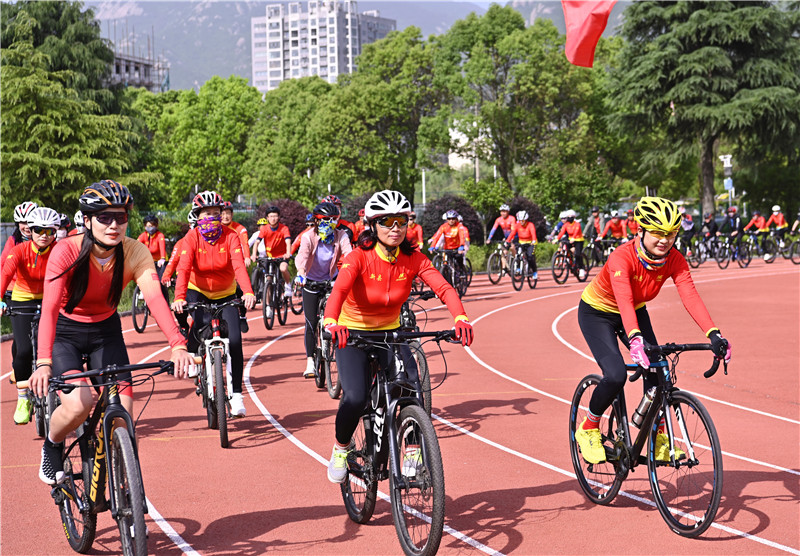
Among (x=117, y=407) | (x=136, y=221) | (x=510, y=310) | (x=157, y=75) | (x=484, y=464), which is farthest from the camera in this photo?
(x=157, y=75)

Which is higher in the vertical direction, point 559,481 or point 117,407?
point 117,407

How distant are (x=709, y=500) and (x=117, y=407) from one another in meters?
3.46

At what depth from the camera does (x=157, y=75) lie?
179 metres

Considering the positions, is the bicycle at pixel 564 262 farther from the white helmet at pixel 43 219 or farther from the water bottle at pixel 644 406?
the water bottle at pixel 644 406

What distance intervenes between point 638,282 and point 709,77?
151 feet

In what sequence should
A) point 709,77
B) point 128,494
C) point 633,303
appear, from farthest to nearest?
point 709,77, point 633,303, point 128,494

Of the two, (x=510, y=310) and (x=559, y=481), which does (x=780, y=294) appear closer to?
(x=510, y=310)

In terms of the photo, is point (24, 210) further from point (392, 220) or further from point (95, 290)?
point (392, 220)

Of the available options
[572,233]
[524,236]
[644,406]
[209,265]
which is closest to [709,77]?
[572,233]

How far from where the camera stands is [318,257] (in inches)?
448

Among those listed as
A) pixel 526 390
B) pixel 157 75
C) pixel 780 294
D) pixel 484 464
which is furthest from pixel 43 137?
pixel 157 75

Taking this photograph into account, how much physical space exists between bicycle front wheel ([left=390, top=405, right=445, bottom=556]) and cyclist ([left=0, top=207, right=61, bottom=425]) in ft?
17.8

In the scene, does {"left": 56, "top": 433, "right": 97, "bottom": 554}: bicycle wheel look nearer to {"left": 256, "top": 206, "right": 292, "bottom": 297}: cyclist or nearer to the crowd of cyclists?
the crowd of cyclists

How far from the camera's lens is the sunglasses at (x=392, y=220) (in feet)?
20.0
